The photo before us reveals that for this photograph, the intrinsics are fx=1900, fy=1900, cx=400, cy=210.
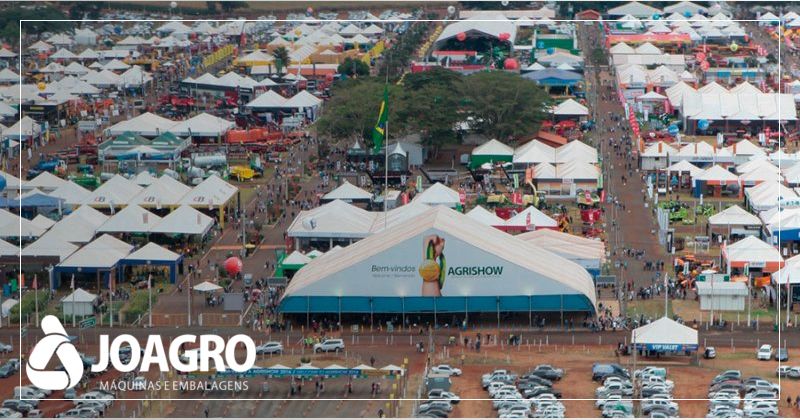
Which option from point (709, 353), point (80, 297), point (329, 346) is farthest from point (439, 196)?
point (709, 353)

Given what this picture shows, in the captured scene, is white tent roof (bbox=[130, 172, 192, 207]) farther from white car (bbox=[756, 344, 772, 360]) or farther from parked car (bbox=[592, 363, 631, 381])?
white car (bbox=[756, 344, 772, 360])

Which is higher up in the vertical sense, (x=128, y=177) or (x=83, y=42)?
(x=83, y=42)

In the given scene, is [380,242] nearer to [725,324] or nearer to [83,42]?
[725,324]

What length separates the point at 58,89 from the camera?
229ft

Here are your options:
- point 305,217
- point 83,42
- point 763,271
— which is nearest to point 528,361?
point 763,271

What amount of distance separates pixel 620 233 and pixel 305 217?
764 cm

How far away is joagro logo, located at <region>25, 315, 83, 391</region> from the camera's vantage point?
34.2 meters

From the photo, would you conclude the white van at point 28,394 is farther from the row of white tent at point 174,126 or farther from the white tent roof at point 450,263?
the row of white tent at point 174,126

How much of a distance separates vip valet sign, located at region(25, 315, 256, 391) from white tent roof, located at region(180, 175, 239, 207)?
10.7m

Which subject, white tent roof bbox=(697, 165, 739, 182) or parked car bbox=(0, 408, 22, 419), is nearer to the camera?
parked car bbox=(0, 408, 22, 419)

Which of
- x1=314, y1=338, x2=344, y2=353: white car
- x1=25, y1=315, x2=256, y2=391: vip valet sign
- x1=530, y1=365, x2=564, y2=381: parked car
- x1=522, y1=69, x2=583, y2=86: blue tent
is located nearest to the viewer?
x1=25, y1=315, x2=256, y2=391: vip valet sign

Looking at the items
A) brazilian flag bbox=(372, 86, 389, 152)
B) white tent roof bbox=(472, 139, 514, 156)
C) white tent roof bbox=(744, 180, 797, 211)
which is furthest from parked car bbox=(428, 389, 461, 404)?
white tent roof bbox=(472, 139, 514, 156)

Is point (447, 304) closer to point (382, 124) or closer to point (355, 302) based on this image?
point (355, 302)

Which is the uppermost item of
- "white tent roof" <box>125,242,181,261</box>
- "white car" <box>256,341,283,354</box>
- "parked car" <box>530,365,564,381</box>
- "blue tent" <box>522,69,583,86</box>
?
"blue tent" <box>522,69,583,86</box>
